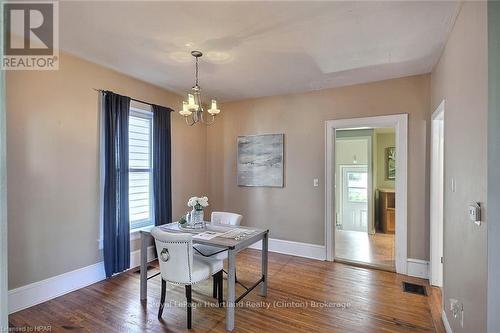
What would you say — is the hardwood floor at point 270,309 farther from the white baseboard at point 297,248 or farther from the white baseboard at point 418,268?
the white baseboard at point 297,248

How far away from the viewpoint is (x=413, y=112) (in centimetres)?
350

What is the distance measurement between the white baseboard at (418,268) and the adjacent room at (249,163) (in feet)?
0.08

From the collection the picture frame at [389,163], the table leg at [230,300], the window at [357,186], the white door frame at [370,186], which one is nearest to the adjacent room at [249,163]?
the table leg at [230,300]

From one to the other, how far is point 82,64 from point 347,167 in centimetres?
543

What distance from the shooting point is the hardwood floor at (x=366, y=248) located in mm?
4055

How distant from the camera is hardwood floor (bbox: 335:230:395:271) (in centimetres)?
405

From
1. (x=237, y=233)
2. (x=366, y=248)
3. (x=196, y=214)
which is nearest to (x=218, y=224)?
(x=196, y=214)

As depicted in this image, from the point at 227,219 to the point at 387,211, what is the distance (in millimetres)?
4150

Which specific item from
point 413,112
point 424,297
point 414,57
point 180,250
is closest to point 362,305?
point 424,297

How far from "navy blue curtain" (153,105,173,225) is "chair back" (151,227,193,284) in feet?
5.54

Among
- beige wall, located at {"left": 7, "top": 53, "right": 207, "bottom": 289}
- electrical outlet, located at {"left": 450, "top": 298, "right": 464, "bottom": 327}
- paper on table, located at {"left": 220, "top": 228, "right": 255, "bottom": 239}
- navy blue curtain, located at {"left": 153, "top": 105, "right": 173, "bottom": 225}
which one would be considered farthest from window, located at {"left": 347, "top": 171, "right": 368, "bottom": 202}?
beige wall, located at {"left": 7, "top": 53, "right": 207, "bottom": 289}

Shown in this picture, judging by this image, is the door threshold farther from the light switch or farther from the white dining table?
the light switch

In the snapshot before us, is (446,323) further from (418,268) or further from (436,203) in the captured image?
(436,203)

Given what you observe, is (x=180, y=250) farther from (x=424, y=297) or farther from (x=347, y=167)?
(x=347, y=167)
